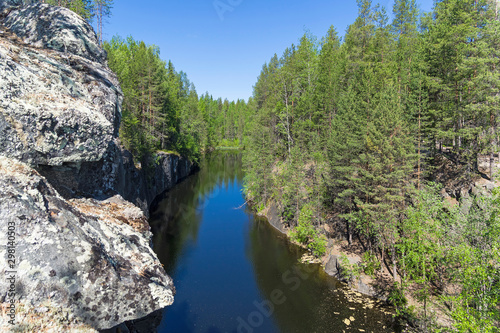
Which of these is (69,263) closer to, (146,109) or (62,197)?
(62,197)

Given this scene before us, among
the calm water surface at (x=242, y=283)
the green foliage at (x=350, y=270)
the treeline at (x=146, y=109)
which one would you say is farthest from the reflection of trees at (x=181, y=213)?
the green foliage at (x=350, y=270)

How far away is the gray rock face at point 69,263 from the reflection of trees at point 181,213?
16.3 m

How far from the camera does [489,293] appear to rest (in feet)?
34.6

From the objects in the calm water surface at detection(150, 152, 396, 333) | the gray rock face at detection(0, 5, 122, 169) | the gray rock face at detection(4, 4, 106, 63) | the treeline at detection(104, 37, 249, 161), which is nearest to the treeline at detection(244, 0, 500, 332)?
the calm water surface at detection(150, 152, 396, 333)

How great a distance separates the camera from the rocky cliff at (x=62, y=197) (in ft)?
17.1

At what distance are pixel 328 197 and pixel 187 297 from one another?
1619cm

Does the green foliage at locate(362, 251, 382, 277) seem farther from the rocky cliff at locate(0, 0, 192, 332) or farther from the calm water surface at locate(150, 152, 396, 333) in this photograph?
the rocky cliff at locate(0, 0, 192, 332)

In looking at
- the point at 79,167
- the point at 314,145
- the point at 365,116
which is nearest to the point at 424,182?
the point at 365,116

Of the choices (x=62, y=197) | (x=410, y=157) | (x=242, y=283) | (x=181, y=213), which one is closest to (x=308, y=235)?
(x=242, y=283)

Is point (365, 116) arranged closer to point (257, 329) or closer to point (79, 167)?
point (257, 329)

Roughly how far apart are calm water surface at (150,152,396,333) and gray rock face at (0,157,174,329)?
37.6ft

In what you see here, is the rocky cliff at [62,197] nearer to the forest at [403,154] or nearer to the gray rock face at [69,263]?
the gray rock face at [69,263]

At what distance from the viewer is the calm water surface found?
53.8 feet

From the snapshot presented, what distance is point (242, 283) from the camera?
20828mm
